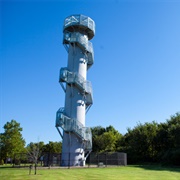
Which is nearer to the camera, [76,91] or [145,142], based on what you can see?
[76,91]

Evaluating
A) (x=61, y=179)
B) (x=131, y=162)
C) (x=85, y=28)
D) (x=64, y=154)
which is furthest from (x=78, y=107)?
(x=131, y=162)

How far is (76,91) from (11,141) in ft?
61.9

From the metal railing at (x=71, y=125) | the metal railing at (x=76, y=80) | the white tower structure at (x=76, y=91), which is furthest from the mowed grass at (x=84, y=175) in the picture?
the metal railing at (x=76, y=80)

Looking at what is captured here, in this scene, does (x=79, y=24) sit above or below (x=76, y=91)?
above

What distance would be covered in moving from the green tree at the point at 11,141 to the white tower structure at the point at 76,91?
52.7 feet

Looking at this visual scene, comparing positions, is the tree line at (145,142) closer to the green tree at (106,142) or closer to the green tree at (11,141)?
the green tree at (11,141)

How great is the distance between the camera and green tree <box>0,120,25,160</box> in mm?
43188

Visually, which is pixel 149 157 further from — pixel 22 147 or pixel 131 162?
pixel 22 147

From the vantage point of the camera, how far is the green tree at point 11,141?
43.2 meters

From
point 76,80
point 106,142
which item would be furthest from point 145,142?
point 76,80

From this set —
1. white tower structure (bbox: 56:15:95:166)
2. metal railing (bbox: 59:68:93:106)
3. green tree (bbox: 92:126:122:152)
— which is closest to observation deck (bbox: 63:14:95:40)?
white tower structure (bbox: 56:15:95:166)

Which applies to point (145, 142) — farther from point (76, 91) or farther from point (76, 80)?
point (76, 80)

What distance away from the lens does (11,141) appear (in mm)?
43281

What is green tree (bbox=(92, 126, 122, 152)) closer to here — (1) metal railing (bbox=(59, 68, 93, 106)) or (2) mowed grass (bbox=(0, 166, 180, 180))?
(1) metal railing (bbox=(59, 68, 93, 106))
